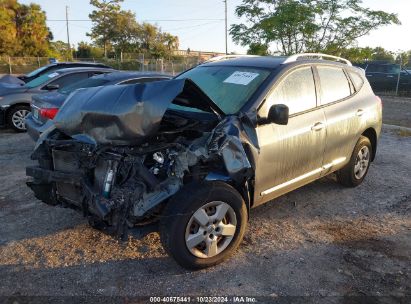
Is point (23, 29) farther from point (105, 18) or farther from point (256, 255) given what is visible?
point (256, 255)

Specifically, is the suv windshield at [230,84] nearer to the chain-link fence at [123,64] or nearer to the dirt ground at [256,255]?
the dirt ground at [256,255]

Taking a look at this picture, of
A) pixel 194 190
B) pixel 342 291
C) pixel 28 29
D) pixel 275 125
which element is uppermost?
pixel 28 29

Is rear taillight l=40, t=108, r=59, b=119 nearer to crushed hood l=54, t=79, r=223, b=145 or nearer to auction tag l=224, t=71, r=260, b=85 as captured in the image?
crushed hood l=54, t=79, r=223, b=145

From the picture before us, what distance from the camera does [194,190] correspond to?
126 inches

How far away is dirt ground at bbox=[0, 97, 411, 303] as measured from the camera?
3156 mm

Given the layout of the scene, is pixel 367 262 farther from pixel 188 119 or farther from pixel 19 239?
pixel 19 239

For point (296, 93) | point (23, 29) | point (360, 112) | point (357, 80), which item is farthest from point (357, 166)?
point (23, 29)

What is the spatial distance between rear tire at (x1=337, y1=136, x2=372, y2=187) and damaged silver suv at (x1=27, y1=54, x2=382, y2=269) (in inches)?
44.0

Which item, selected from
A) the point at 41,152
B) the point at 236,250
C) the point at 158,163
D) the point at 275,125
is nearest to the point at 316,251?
the point at 236,250

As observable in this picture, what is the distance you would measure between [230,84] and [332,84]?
142cm

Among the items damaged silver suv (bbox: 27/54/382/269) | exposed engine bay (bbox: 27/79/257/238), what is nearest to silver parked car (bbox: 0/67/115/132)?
damaged silver suv (bbox: 27/54/382/269)

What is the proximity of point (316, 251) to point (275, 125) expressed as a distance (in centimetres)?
128

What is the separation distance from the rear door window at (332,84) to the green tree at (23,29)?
43.2 meters

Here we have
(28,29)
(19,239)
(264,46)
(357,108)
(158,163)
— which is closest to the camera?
(158,163)
